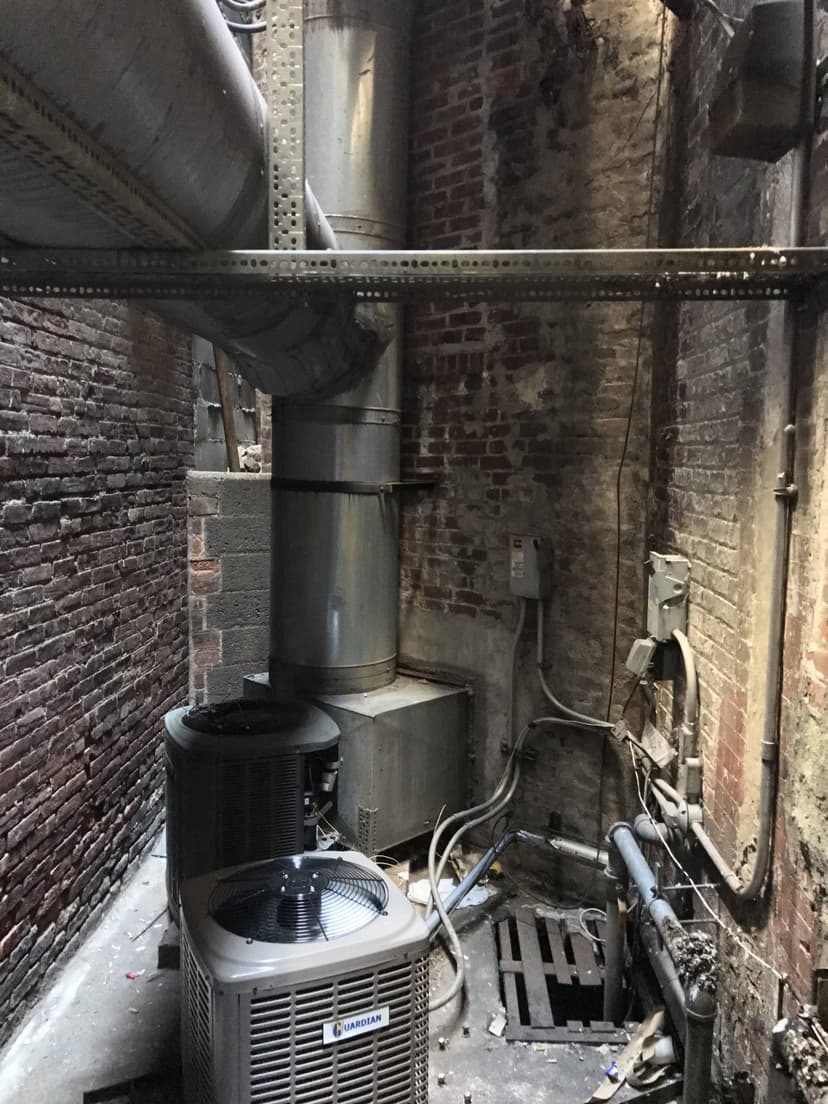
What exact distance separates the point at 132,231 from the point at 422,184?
7.96 feet

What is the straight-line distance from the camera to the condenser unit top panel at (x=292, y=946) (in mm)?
1631

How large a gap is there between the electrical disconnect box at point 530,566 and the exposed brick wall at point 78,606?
70.6 inches

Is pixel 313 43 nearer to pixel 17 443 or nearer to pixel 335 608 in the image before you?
pixel 17 443

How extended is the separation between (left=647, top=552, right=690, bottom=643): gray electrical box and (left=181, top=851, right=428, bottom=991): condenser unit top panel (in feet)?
4.37

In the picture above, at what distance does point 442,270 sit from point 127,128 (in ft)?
2.36

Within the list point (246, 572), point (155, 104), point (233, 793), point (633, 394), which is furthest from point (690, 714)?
point (246, 572)

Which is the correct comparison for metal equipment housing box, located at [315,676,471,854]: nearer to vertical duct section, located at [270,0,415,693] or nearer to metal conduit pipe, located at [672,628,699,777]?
vertical duct section, located at [270,0,415,693]

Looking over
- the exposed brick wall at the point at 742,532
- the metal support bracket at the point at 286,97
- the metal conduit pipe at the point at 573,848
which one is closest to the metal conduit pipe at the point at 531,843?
the metal conduit pipe at the point at 573,848

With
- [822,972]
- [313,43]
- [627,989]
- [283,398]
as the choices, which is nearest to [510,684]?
[627,989]

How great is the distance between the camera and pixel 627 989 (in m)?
2.81

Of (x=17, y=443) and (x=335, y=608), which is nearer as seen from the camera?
(x=17, y=443)

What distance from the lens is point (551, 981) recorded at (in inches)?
114

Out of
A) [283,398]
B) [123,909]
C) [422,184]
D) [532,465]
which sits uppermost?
[422,184]

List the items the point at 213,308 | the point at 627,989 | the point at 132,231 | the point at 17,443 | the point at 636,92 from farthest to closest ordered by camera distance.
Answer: the point at 636,92 < the point at 627,989 < the point at 17,443 < the point at 213,308 < the point at 132,231
